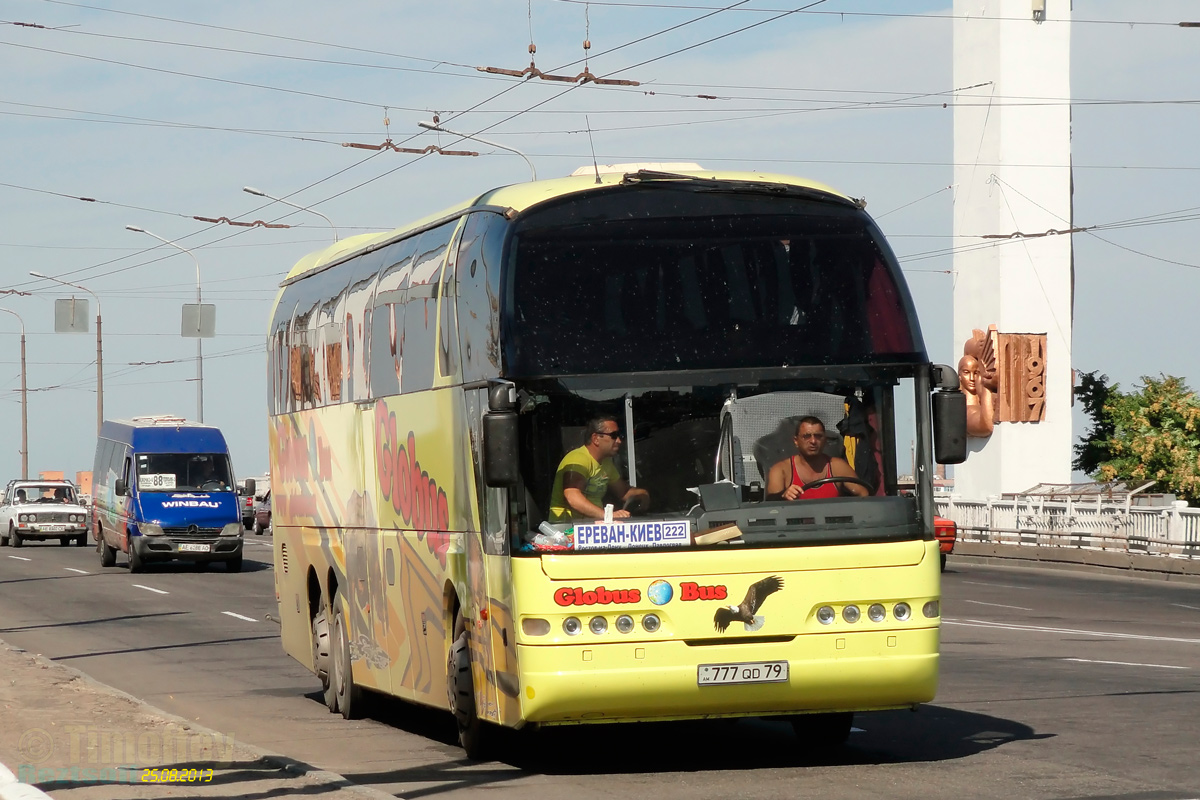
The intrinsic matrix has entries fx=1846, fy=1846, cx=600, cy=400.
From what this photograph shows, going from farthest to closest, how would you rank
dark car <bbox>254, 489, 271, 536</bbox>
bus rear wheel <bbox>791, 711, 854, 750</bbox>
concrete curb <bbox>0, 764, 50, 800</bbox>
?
dark car <bbox>254, 489, 271, 536</bbox>, bus rear wheel <bbox>791, 711, 854, 750</bbox>, concrete curb <bbox>0, 764, 50, 800</bbox>

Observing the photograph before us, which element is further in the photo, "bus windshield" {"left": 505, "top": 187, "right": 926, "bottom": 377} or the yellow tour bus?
"bus windshield" {"left": 505, "top": 187, "right": 926, "bottom": 377}

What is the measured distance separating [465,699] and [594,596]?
154 centimetres

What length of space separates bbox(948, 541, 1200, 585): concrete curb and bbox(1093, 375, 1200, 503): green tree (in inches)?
313

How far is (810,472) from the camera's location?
9.81m

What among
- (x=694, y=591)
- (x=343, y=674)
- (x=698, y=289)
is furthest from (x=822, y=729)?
(x=343, y=674)

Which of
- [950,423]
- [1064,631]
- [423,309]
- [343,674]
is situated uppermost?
[423,309]

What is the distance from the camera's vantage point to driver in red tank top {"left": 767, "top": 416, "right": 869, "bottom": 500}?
9789mm

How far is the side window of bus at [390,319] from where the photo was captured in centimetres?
1218

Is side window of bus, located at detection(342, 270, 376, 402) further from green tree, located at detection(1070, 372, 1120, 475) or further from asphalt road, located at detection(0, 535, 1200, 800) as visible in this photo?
green tree, located at detection(1070, 372, 1120, 475)

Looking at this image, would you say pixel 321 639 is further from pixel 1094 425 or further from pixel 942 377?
pixel 1094 425

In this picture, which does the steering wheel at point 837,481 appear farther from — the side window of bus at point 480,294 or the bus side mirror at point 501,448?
the side window of bus at point 480,294

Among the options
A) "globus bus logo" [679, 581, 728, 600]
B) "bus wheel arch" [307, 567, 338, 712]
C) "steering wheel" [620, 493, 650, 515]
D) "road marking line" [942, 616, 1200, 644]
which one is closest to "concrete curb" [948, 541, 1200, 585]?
"road marking line" [942, 616, 1200, 644]

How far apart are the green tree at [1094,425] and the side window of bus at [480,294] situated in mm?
45612

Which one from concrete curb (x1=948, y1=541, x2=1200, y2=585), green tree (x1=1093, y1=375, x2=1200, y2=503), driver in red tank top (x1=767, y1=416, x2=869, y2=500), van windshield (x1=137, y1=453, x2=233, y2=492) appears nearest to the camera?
driver in red tank top (x1=767, y1=416, x2=869, y2=500)
